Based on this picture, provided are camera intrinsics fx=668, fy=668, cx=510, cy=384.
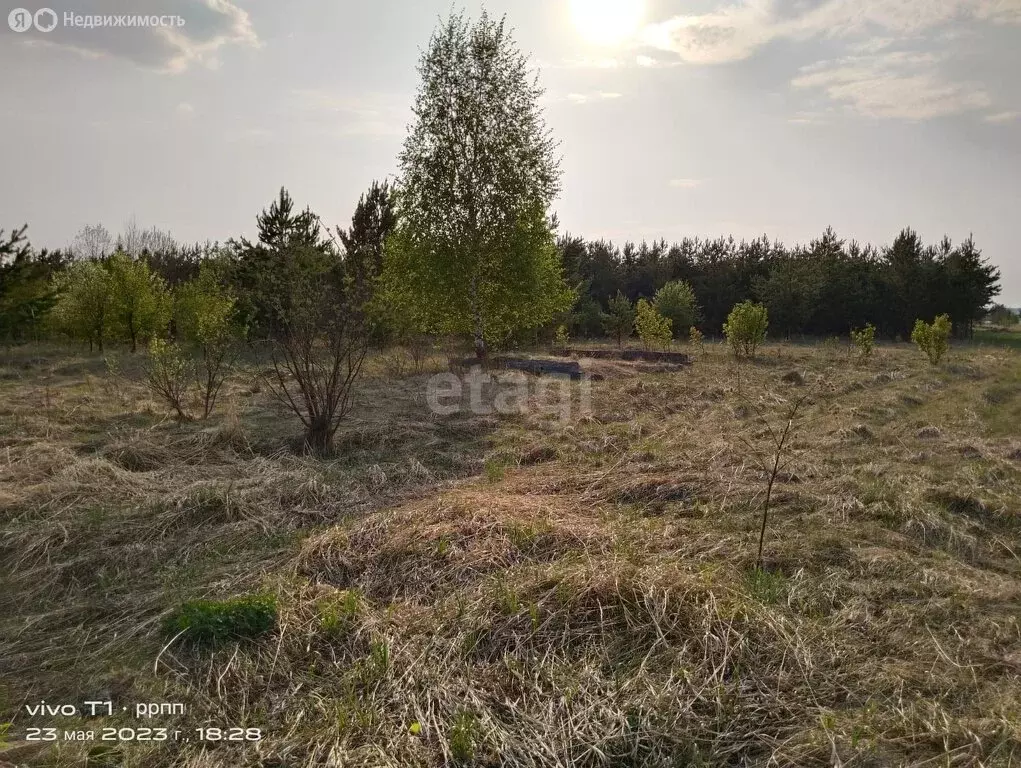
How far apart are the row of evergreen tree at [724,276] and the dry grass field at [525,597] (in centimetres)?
1274

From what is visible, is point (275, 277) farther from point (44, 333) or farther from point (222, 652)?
point (44, 333)

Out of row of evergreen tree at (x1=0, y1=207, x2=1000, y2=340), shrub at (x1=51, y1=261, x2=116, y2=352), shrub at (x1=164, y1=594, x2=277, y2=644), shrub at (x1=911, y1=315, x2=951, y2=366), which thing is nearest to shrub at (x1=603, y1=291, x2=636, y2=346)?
row of evergreen tree at (x1=0, y1=207, x2=1000, y2=340)

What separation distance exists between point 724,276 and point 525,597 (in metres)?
30.6

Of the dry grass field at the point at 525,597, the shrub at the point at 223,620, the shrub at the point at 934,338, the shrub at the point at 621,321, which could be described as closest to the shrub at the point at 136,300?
the dry grass field at the point at 525,597

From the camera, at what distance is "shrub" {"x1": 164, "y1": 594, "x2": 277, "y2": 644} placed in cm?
343

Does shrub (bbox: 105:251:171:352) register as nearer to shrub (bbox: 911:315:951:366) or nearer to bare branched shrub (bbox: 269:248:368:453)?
bare branched shrub (bbox: 269:248:368:453)

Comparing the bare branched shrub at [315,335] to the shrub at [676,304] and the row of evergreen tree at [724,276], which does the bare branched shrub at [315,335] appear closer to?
the row of evergreen tree at [724,276]

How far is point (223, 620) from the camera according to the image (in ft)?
11.4

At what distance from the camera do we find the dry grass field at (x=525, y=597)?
2.77 metres

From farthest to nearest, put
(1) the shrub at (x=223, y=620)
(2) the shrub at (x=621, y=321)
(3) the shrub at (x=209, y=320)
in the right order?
(2) the shrub at (x=621, y=321) < (3) the shrub at (x=209, y=320) < (1) the shrub at (x=223, y=620)

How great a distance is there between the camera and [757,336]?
58.4ft

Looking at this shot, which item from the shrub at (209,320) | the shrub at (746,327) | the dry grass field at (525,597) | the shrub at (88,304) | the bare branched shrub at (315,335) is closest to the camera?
the dry grass field at (525,597)

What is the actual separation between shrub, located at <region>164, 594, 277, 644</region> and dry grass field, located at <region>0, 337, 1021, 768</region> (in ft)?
0.20

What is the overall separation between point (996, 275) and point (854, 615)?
31.3 metres
